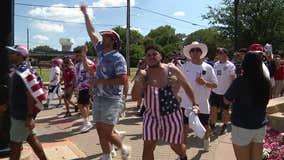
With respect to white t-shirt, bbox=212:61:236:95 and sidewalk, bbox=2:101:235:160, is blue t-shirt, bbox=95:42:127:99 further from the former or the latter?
white t-shirt, bbox=212:61:236:95

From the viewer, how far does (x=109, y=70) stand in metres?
6.07

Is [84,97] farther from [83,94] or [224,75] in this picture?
[224,75]

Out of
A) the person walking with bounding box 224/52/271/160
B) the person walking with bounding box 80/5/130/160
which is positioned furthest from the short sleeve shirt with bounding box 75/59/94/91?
the person walking with bounding box 224/52/271/160

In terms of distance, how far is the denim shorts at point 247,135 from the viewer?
16.2 feet

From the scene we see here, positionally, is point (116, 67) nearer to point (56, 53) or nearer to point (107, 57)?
point (107, 57)

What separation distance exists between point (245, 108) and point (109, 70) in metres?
2.00

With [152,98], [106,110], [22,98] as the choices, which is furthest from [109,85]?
[22,98]

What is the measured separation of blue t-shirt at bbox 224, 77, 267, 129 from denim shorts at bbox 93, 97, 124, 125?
180 centimetres

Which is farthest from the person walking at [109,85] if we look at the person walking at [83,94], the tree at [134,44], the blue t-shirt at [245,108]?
the tree at [134,44]

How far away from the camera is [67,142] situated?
8.26 meters

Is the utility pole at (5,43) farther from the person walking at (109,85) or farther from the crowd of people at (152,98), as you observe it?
the person walking at (109,85)

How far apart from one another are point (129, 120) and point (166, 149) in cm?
353

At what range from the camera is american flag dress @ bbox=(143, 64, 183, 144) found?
5324 millimetres

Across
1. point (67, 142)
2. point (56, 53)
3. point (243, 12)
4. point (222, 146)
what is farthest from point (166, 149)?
point (56, 53)
